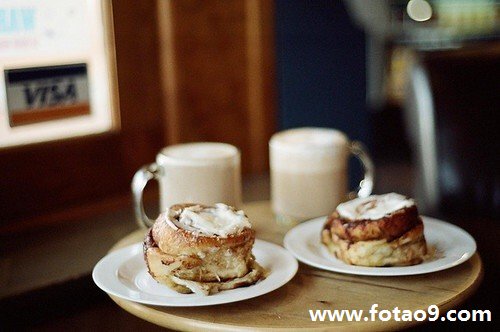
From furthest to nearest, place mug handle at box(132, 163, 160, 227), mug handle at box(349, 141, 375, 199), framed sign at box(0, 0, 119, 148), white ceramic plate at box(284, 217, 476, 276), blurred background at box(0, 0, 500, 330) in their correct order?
framed sign at box(0, 0, 119, 148) < blurred background at box(0, 0, 500, 330) < mug handle at box(349, 141, 375, 199) < mug handle at box(132, 163, 160, 227) < white ceramic plate at box(284, 217, 476, 276)

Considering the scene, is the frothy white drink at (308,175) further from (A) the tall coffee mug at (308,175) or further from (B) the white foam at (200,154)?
(B) the white foam at (200,154)

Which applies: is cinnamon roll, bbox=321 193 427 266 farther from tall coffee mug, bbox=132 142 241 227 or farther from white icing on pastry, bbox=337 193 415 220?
tall coffee mug, bbox=132 142 241 227

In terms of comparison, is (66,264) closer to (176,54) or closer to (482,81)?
(176,54)

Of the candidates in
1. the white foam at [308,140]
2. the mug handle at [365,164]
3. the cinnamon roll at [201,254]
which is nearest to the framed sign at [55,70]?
the white foam at [308,140]

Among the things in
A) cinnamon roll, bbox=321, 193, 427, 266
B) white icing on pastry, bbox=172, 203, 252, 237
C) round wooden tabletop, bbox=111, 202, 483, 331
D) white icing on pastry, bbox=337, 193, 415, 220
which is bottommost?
round wooden tabletop, bbox=111, 202, 483, 331

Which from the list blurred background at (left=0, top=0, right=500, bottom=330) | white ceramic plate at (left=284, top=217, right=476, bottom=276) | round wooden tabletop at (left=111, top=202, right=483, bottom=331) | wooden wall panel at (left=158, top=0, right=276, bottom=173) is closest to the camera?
round wooden tabletop at (left=111, top=202, right=483, bottom=331)

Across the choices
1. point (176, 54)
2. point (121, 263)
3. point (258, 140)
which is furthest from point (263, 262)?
point (258, 140)

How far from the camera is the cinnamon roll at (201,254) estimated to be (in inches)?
46.6

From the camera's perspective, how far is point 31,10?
2412 mm

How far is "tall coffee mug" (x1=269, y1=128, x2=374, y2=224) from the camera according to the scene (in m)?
1.62

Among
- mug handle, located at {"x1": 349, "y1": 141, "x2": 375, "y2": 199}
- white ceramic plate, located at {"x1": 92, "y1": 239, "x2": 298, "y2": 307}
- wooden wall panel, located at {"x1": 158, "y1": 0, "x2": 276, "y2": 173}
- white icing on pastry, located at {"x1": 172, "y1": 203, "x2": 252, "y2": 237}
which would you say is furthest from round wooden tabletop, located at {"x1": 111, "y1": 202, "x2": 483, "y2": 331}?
wooden wall panel, located at {"x1": 158, "y1": 0, "x2": 276, "y2": 173}

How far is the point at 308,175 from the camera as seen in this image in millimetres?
1628

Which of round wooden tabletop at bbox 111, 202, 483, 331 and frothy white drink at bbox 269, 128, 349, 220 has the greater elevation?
frothy white drink at bbox 269, 128, 349, 220

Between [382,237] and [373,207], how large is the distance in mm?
95
